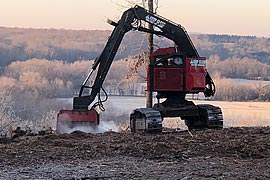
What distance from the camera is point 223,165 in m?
10.1

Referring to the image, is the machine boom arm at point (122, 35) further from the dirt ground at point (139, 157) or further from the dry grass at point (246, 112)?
the dry grass at point (246, 112)

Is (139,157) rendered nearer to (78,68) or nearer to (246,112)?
(246,112)

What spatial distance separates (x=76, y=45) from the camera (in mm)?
108438

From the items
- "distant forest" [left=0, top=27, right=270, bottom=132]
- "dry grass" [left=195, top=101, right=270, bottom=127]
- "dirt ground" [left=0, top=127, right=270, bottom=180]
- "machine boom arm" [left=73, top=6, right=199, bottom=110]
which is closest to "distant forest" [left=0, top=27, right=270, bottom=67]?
"distant forest" [left=0, top=27, right=270, bottom=132]

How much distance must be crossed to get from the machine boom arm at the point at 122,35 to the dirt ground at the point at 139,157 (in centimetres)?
379

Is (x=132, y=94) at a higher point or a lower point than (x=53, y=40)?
lower

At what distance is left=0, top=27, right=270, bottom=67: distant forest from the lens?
A: 80188 mm

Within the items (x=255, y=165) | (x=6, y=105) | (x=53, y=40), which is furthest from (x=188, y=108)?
(x=53, y=40)

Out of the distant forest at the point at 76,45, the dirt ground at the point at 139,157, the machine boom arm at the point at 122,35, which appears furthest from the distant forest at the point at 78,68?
the dirt ground at the point at 139,157

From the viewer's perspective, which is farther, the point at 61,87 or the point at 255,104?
the point at 61,87

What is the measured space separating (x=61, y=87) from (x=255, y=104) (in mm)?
25681

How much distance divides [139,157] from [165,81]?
6025mm

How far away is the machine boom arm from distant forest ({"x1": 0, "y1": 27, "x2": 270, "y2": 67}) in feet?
138

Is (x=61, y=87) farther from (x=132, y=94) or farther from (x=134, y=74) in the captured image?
(x=134, y=74)
